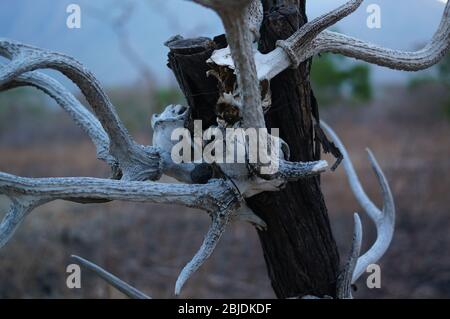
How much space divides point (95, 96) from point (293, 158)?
0.37 m

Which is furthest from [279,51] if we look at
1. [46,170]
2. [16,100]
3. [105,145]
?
[16,100]

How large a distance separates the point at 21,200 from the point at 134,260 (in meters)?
2.73

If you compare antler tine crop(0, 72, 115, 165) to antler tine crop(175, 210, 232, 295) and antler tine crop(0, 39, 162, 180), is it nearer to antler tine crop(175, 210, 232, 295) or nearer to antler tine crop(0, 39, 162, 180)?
antler tine crop(0, 39, 162, 180)

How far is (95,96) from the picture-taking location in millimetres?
836

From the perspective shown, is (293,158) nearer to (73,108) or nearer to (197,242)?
(73,108)

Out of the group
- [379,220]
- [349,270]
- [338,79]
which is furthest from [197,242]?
[338,79]

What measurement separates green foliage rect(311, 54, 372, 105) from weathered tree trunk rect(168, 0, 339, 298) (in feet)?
18.1

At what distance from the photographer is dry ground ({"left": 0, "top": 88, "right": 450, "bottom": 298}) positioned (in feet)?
9.71

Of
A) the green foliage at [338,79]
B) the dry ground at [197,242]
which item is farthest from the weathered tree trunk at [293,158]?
the green foliage at [338,79]

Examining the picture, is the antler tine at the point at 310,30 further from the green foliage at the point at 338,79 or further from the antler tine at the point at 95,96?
the green foliage at the point at 338,79

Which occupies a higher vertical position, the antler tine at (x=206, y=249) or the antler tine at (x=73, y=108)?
the antler tine at (x=73, y=108)

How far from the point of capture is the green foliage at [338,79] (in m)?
6.57

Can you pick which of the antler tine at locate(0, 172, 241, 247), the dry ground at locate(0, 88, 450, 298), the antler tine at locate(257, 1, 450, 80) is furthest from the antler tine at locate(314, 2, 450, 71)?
the dry ground at locate(0, 88, 450, 298)

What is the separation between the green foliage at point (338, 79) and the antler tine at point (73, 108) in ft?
18.5
